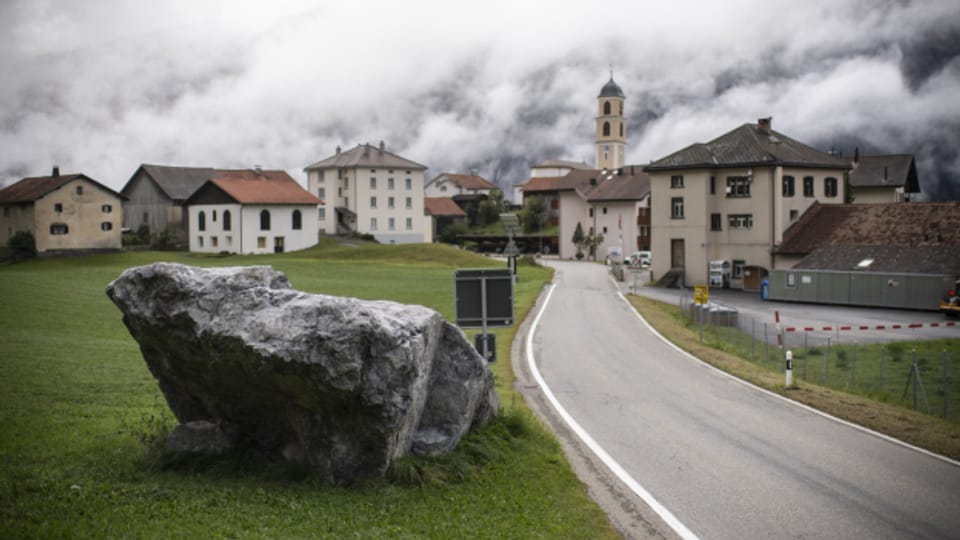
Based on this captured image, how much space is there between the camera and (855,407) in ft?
62.4

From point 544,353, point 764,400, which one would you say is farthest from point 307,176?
point 764,400

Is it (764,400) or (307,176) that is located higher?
(307,176)

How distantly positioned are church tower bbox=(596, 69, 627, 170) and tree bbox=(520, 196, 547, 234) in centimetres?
6725

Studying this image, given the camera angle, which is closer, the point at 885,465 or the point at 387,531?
the point at 387,531

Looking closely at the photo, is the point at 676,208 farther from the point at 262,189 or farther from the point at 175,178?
the point at 175,178

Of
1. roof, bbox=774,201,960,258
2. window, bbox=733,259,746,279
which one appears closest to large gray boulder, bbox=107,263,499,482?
roof, bbox=774,201,960,258

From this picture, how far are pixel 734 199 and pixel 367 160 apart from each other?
64.3 metres

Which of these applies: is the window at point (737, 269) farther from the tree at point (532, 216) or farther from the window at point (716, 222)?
the tree at point (532, 216)

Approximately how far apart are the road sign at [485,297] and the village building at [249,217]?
71384 mm

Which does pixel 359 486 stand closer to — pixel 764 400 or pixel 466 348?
pixel 466 348

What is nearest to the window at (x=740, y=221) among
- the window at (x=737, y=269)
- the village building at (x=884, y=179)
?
the window at (x=737, y=269)

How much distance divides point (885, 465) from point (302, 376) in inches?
380

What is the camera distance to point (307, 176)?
12344 cm

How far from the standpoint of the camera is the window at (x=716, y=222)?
6581cm
